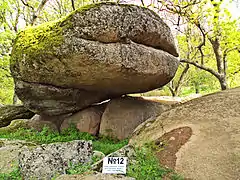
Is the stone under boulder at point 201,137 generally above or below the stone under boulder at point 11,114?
above

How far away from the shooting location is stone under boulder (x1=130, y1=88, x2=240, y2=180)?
123 inches

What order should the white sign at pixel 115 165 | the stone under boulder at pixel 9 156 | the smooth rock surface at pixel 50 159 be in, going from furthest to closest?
the stone under boulder at pixel 9 156 < the smooth rock surface at pixel 50 159 < the white sign at pixel 115 165

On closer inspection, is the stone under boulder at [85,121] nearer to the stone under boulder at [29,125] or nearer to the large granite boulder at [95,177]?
the stone under boulder at [29,125]

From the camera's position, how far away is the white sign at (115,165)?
3.32 m

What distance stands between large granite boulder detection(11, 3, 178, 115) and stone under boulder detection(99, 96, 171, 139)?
52cm

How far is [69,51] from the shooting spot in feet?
16.9

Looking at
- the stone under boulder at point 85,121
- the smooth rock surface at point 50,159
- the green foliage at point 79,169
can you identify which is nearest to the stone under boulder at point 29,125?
the stone under boulder at point 85,121

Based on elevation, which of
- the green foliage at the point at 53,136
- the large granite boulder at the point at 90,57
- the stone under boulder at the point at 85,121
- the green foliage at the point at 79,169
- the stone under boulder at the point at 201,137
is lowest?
the green foliage at the point at 53,136

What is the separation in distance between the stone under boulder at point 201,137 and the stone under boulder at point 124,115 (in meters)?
1.90

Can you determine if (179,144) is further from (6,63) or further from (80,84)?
(6,63)

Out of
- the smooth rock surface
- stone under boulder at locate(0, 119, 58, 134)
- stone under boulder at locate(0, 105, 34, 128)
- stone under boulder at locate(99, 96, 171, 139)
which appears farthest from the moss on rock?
stone under boulder at locate(0, 105, 34, 128)

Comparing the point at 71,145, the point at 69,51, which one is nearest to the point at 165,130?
the point at 71,145

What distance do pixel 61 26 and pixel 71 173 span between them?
345cm

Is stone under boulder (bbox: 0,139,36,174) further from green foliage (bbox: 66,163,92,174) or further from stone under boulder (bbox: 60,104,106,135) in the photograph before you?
stone under boulder (bbox: 60,104,106,135)
